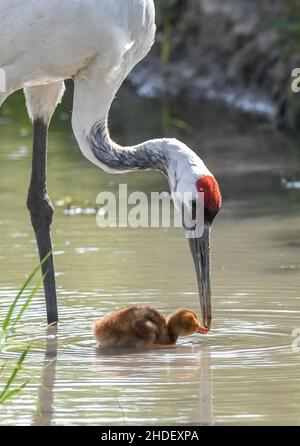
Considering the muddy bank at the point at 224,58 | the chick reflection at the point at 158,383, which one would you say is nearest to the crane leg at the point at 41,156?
the chick reflection at the point at 158,383

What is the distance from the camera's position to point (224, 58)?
19.1 meters

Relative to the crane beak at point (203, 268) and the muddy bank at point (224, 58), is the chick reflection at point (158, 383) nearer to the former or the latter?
the crane beak at point (203, 268)

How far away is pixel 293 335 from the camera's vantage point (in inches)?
320

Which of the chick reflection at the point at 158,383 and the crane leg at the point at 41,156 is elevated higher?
the crane leg at the point at 41,156

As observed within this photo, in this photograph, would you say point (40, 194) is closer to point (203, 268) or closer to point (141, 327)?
point (203, 268)

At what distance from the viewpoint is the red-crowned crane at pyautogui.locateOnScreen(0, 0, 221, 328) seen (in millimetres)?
8391

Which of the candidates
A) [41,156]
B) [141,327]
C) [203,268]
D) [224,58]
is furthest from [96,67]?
[224,58]

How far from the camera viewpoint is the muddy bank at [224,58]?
17.3 m

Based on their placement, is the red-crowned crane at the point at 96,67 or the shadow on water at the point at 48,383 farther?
the red-crowned crane at the point at 96,67

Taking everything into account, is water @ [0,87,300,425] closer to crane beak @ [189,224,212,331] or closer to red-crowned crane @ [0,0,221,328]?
crane beak @ [189,224,212,331]

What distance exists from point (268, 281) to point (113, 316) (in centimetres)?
172

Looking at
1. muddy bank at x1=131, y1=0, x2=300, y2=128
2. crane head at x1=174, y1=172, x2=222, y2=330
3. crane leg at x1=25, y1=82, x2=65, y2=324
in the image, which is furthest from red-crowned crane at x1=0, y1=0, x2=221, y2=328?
muddy bank at x1=131, y1=0, x2=300, y2=128

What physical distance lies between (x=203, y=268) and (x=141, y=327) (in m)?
0.69

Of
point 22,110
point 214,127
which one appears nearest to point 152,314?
point 214,127
